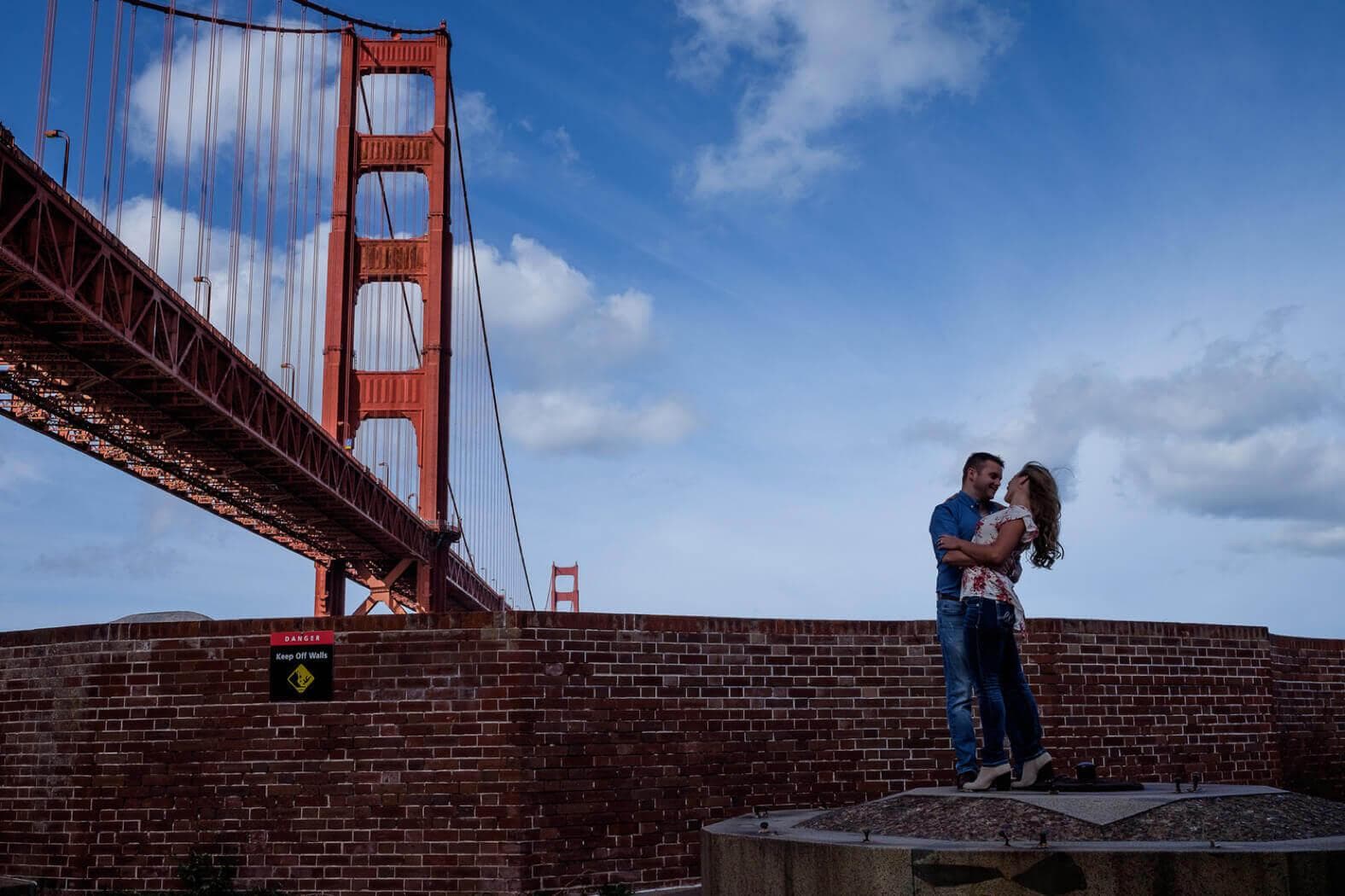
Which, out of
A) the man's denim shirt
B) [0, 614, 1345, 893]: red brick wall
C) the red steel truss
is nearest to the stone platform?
the man's denim shirt

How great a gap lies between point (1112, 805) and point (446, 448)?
31.0 meters

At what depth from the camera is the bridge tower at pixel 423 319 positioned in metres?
33.5

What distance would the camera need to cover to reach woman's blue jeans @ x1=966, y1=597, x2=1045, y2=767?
204 inches

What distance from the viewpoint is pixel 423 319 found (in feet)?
115

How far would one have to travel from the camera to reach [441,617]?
762 centimetres

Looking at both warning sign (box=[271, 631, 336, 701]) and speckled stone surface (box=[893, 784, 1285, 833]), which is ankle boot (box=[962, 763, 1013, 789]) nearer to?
speckled stone surface (box=[893, 784, 1285, 833])

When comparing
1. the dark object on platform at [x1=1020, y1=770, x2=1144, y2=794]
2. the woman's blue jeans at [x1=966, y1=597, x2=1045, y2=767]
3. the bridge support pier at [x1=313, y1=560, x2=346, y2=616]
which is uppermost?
the bridge support pier at [x1=313, y1=560, x2=346, y2=616]

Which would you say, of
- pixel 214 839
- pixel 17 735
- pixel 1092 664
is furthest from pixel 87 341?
pixel 1092 664

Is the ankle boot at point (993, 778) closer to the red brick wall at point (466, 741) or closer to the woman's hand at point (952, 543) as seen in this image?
the woman's hand at point (952, 543)

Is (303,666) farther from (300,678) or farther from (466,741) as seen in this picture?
(466,741)

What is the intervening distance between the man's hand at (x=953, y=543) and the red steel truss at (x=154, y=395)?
11.9m

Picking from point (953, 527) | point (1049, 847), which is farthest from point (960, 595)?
point (1049, 847)

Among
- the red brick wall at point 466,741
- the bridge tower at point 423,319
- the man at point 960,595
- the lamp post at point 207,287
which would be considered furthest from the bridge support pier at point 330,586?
the man at point 960,595

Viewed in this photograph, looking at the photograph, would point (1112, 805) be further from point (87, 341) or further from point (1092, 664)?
point (87, 341)
